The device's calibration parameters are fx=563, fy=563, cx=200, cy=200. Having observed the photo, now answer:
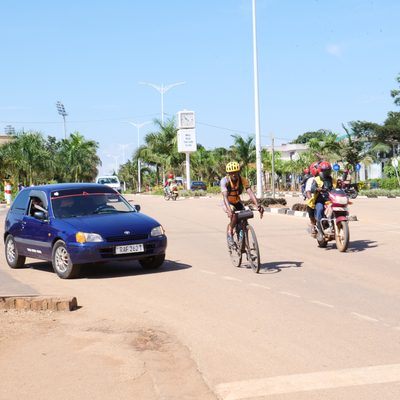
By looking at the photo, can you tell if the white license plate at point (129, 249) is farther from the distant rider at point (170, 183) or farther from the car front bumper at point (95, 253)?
the distant rider at point (170, 183)

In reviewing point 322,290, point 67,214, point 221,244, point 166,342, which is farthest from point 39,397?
point 221,244

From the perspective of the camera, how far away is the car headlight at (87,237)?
343 inches

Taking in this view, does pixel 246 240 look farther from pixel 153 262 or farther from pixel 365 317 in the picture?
pixel 365 317

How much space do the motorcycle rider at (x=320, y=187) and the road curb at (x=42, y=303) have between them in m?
6.31

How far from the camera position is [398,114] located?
5900 centimetres

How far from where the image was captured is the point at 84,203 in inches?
390

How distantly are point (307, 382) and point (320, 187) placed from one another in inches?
302

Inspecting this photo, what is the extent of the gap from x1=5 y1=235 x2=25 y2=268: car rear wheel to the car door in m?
0.40

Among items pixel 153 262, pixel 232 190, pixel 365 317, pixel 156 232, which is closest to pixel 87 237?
pixel 156 232

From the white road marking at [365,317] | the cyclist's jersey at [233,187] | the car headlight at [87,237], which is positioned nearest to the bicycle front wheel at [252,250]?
the cyclist's jersey at [233,187]

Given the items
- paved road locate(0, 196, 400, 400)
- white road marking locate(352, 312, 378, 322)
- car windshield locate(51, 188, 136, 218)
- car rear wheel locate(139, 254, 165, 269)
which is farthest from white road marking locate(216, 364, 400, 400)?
car windshield locate(51, 188, 136, 218)

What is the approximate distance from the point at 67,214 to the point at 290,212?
13.4 m

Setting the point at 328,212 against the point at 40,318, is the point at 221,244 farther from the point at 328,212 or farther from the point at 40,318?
the point at 40,318

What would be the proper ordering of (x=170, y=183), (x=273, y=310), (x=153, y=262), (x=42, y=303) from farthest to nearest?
(x=170, y=183) < (x=153, y=262) < (x=42, y=303) < (x=273, y=310)
